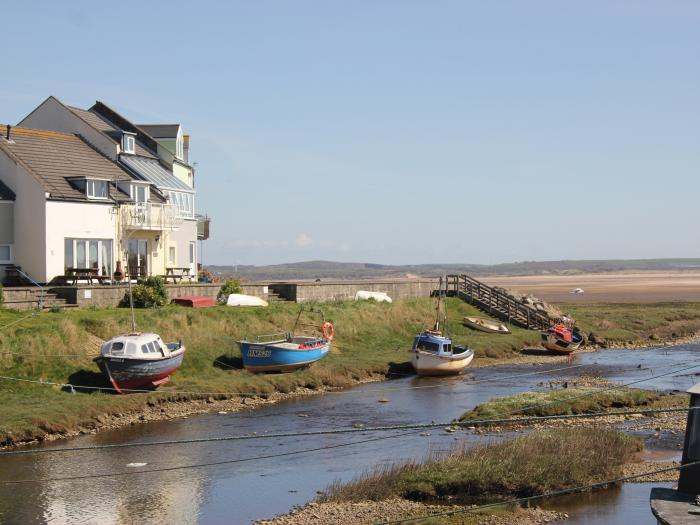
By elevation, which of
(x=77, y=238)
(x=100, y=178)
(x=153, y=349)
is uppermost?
(x=100, y=178)

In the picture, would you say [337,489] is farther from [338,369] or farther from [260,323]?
[260,323]

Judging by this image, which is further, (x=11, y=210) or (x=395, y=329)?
(x=395, y=329)

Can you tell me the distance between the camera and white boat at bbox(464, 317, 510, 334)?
6831 centimetres

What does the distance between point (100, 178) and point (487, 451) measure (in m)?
36.6

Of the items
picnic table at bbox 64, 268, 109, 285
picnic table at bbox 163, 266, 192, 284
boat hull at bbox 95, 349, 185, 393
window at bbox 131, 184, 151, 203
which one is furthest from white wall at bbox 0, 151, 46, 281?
boat hull at bbox 95, 349, 185, 393

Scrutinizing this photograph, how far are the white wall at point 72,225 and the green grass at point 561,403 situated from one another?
88.2ft

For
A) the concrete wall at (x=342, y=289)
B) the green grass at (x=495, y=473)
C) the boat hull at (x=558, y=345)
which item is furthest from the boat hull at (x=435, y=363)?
the green grass at (x=495, y=473)

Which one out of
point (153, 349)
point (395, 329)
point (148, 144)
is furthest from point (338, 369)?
point (148, 144)

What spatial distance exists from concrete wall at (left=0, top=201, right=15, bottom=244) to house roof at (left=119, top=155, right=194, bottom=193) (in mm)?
10917

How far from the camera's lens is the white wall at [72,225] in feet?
172

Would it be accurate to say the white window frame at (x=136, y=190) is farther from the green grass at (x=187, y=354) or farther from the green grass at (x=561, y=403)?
the green grass at (x=561, y=403)

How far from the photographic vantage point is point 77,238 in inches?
2142

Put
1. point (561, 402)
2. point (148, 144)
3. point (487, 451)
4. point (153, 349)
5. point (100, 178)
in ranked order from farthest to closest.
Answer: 1. point (148, 144)
2. point (100, 178)
3. point (153, 349)
4. point (561, 402)
5. point (487, 451)

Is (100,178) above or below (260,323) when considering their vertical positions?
above
